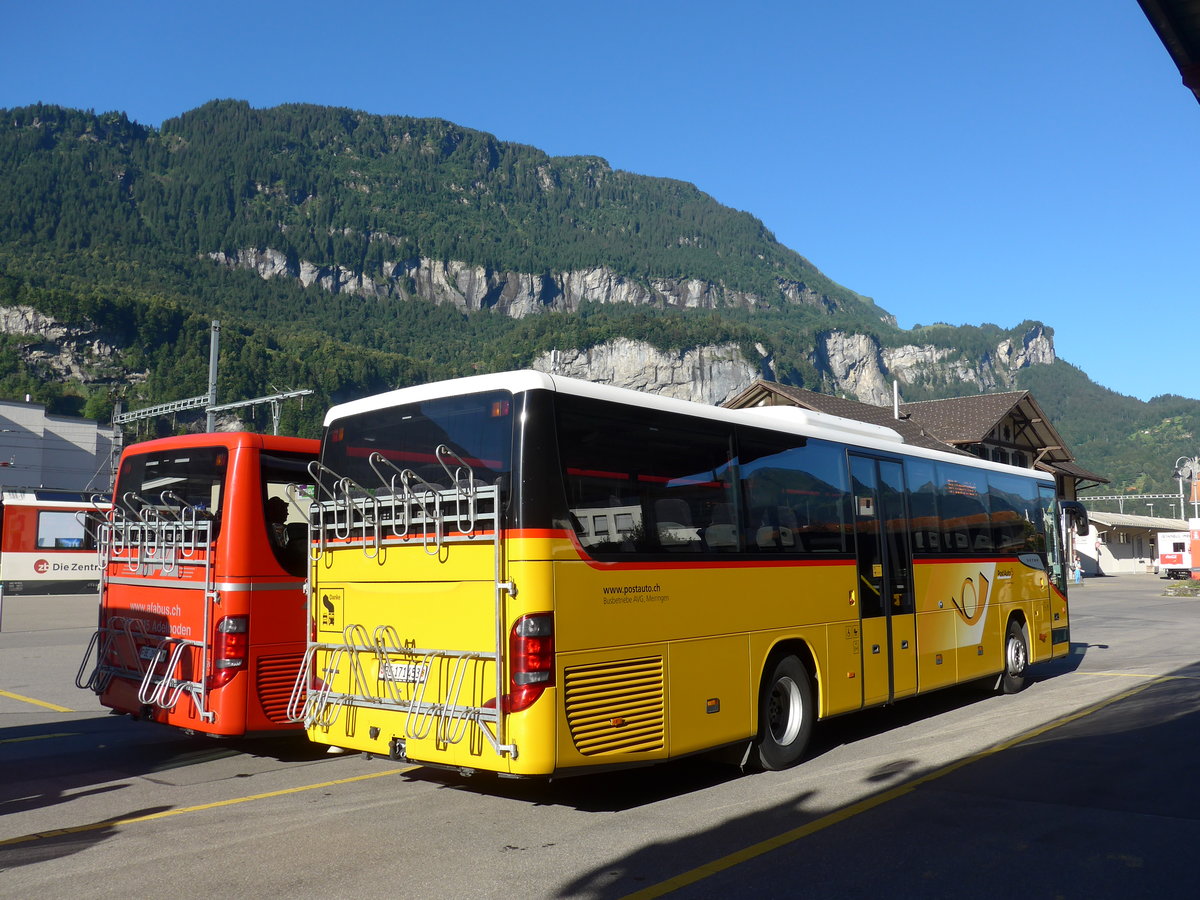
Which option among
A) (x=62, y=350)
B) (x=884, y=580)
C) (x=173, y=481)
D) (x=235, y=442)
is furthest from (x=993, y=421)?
(x=62, y=350)

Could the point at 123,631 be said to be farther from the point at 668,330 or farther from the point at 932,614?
the point at 668,330

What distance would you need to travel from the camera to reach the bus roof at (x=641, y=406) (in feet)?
21.2

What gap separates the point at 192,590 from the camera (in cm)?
818

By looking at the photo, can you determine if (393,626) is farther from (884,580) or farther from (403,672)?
(884,580)

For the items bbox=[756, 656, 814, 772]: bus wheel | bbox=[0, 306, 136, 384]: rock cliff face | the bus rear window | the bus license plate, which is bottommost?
bbox=[756, 656, 814, 772]: bus wheel

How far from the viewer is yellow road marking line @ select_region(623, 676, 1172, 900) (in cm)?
502

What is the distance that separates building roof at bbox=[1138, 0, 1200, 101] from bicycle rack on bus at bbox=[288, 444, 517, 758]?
5.10 metres

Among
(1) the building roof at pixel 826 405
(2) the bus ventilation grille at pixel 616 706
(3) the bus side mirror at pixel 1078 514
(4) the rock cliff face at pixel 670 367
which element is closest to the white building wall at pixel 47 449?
(1) the building roof at pixel 826 405

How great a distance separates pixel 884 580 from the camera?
9594 mm

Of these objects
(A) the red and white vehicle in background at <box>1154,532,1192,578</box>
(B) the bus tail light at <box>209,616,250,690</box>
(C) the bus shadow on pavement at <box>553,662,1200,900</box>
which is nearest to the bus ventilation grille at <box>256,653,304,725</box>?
(B) the bus tail light at <box>209,616,250,690</box>

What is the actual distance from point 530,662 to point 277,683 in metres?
3.08

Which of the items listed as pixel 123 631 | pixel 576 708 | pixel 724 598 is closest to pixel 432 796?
pixel 576 708

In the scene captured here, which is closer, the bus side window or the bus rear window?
the bus side window

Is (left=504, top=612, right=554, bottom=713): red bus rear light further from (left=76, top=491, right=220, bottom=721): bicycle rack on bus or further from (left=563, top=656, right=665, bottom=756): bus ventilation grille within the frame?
(left=76, top=491, right=220, bottom=721): bicycle rack on bus
